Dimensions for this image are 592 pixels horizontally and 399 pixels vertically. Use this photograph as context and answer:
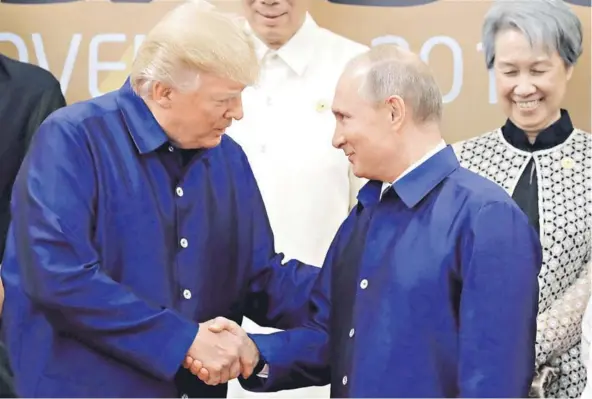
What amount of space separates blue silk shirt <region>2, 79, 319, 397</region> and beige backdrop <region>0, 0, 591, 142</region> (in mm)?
414

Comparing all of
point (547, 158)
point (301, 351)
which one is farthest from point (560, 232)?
point (301, 351)

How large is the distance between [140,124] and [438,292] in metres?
0.65

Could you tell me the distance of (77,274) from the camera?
1.79m

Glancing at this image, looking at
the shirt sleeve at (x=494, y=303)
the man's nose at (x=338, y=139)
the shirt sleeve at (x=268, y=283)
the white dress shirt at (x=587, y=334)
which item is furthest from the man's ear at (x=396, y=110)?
the white dress shirt at (x=587, y=334)

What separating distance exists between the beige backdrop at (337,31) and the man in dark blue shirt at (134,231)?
0.39 meters

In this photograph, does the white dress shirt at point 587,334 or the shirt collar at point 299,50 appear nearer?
the white dress shirt at point 587,334

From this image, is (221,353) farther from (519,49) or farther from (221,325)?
(519,49)

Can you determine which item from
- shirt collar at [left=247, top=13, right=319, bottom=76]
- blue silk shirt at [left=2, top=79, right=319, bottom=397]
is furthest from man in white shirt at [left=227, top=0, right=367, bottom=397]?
blue silk shirt at [left=2, top=79, right=319, bottom=397]

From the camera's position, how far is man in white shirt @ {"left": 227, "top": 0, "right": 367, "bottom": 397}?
2.21 metres

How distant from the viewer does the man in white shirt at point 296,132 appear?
2215mm

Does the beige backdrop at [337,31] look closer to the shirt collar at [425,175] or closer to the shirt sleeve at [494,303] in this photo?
the shirt collar at [425,175]

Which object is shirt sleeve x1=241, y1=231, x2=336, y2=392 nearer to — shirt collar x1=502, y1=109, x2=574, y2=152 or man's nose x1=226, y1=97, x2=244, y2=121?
man's nose x1=226, y1=97, x2=244, y2=121

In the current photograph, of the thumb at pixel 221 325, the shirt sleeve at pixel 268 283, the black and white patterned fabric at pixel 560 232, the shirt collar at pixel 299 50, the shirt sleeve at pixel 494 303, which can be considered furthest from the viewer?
the shirt collar at pixel 299 50

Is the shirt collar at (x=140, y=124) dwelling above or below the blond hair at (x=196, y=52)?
below
